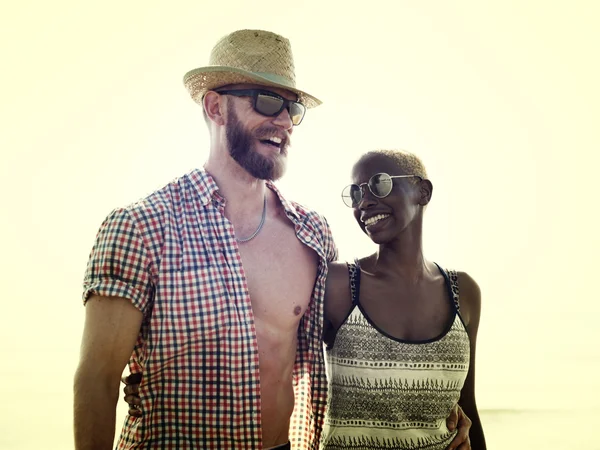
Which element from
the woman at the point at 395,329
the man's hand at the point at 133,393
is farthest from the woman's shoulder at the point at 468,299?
the man's hand at the point at 133,393

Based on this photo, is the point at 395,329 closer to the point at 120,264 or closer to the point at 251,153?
the point at 251,153

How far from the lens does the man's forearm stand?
2.57 m

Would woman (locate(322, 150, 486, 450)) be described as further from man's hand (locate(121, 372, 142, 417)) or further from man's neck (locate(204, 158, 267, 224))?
man's hand (locate(121, 372, 142, 417))

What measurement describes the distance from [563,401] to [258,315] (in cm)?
832

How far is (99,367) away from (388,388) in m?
1.22

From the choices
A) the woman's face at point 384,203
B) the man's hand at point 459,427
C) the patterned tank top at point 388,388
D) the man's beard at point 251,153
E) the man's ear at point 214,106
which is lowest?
the man's hand at point 459,427

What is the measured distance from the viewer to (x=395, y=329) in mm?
2980

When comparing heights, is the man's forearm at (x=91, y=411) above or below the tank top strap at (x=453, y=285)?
below

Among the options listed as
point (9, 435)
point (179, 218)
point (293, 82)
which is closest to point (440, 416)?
point (179, 218)

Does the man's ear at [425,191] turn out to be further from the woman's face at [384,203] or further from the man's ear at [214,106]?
the man's ear at [214,106]

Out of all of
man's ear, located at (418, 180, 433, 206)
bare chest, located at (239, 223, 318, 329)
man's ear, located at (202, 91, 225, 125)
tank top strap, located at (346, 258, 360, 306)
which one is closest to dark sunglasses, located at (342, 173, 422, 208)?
man's ear, located at (418, 180, 433, 206)

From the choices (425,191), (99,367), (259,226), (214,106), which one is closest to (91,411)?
(99,367)

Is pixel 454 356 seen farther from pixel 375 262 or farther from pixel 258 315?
pixel 258 315

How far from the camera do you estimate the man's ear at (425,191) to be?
3.27 meters
